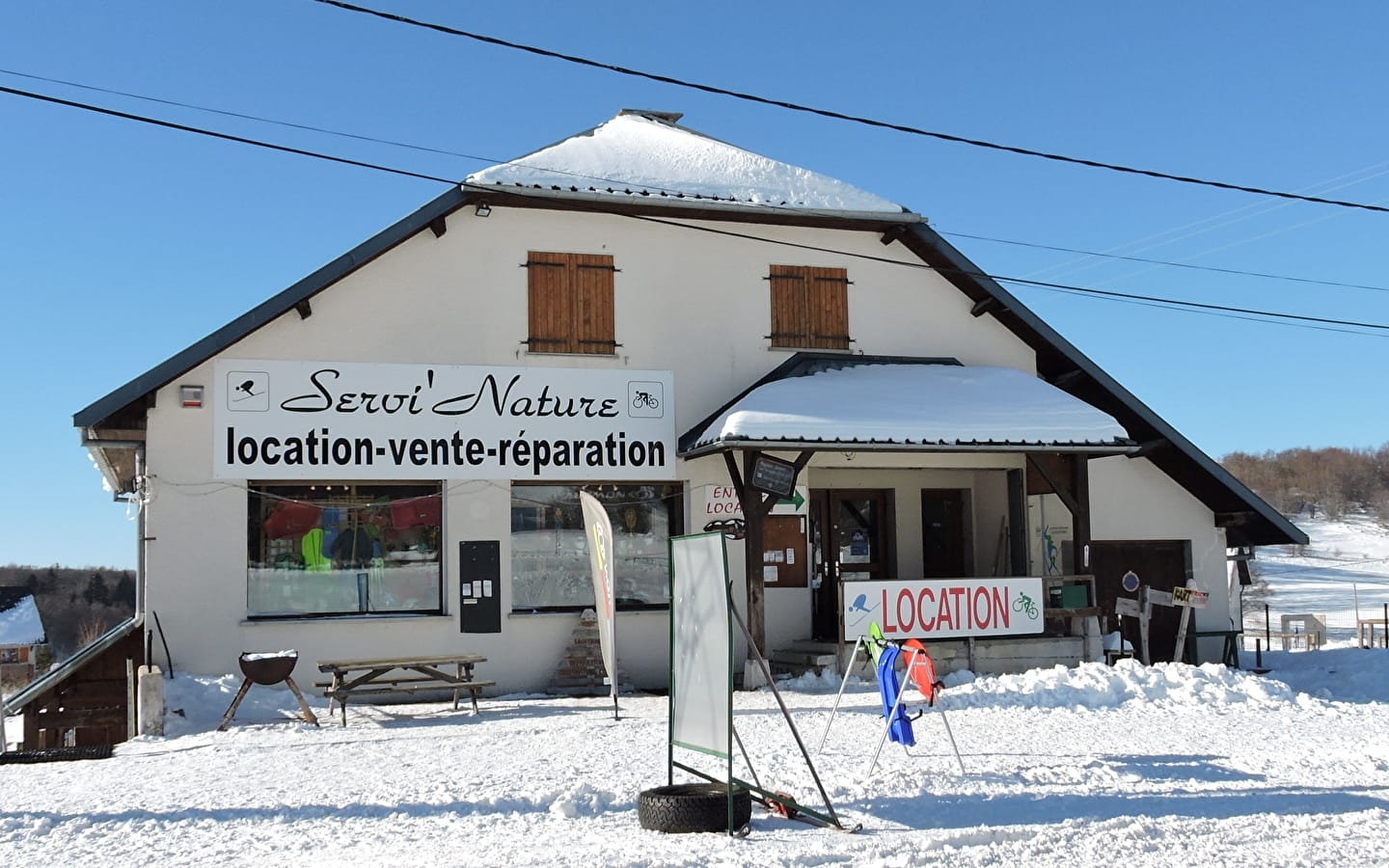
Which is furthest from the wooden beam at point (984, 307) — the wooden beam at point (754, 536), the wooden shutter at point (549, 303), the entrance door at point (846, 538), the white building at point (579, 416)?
the wooden shutter at point (549, 303)

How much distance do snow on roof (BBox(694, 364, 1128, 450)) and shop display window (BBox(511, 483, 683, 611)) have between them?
1325 millimetres

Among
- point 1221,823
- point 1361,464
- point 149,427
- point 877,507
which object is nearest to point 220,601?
point 149,427

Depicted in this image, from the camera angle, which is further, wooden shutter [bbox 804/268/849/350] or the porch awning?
wooden shutter [bbox 804/268/849/350]

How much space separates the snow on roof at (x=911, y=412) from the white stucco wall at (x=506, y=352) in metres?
0.92

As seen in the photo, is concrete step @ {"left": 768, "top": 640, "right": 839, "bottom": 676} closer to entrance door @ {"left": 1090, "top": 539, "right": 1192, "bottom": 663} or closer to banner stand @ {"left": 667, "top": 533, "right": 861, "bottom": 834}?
entrance door @ {"left": 1090, "top": 539, "right": 1192, "bottom": 663}

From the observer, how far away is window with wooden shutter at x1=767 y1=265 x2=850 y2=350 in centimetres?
1698

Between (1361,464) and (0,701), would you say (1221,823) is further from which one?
(1361,464)

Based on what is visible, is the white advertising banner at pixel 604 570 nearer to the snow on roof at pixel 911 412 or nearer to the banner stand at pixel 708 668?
the snow on roof at pixel 911 412

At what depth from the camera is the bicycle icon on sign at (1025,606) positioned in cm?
1570

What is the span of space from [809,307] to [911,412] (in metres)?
2.38

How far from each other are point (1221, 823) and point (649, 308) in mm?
9992

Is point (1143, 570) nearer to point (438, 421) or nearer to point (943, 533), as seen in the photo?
point (943, 533)

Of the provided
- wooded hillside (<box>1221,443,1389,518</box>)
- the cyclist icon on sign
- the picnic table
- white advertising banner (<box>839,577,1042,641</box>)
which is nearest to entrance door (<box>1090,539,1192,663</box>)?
white advertising banner (<box>839,577,1042,641</box>)

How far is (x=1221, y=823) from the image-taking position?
791 cm
